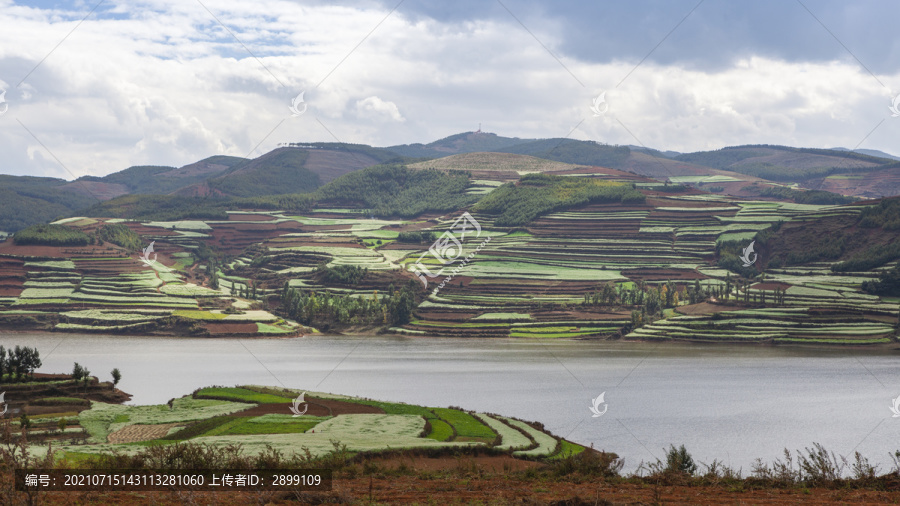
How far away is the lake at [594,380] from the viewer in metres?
39.6

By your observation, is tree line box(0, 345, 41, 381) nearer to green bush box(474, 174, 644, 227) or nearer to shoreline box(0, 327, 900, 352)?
shoreline box(0, 327, 900, 352)

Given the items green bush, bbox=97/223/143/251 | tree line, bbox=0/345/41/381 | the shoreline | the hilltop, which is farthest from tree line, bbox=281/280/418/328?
tree line, bbox=0/345/41/381

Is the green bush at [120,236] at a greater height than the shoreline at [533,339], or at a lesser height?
greater

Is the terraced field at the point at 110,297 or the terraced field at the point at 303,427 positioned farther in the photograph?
the terraced field at the point at 110,297

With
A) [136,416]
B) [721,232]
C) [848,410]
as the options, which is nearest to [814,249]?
[721,232]

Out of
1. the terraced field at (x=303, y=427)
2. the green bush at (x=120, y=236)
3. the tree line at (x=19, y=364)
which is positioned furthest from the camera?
the green bush at (x=120, y=236)

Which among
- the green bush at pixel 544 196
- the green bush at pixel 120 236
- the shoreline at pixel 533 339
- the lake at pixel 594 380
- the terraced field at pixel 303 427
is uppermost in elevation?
the green bush at pixel 544 196

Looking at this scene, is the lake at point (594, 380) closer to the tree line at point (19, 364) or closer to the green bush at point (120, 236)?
the tree line at point (19, 364)

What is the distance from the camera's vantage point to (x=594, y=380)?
5797 cm

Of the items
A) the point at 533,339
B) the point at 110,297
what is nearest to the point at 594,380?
the point at 533,339

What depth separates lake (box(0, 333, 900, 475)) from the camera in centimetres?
3962

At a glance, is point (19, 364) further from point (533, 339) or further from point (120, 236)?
point (120, 236)

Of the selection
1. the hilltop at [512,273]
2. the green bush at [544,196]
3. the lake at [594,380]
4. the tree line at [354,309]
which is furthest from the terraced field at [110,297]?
the green bush at [544,196]

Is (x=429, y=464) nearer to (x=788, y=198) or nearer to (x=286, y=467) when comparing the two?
(x=286, y=467)
